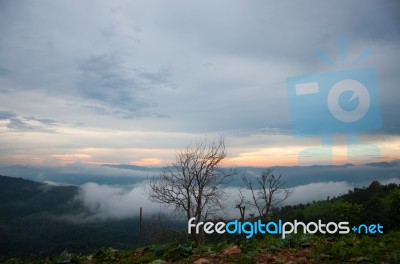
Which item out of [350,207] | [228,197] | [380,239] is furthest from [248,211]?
[380,239]

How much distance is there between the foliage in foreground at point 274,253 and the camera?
8.34 m

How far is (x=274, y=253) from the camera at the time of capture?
900 centimetres

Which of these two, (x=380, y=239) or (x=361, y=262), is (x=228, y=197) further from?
(x=361, y=262)

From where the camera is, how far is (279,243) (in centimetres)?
964

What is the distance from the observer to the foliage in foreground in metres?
8.34

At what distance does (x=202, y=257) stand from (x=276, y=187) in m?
24.7

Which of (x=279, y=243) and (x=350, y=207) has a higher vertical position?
(x=279, y=243)

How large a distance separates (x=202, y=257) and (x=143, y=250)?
251 cm

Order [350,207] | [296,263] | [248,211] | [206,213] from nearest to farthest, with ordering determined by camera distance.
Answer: [296,263], [206,213], [248,211], [350,207]

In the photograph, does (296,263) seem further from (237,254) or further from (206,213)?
(206,213)

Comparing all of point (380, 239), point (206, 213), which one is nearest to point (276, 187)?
point (206, 213)

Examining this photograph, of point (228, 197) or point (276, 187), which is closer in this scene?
point (228, 197)

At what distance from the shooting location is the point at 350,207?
122 feet

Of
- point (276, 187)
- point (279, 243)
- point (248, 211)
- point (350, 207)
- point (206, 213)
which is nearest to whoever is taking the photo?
point (279, 243)
